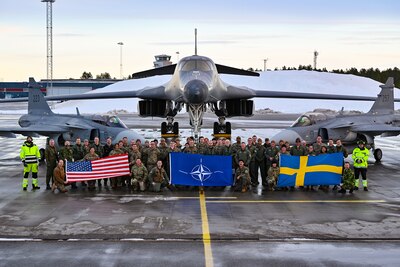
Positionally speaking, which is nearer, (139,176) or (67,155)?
(139,176)

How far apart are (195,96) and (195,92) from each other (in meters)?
0.16

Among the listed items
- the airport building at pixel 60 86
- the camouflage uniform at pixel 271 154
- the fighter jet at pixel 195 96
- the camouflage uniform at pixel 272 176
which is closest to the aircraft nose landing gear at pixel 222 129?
the fighter jet at pixel 195 96

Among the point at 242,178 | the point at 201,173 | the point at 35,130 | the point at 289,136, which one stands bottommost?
the point at 242,178

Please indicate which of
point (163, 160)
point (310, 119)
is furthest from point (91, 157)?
point (310, 119)

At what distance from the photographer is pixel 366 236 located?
9477mm

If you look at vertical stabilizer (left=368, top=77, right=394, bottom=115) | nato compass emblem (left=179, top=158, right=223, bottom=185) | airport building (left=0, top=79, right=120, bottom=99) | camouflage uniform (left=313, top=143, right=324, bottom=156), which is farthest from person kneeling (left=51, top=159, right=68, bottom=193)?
airport building (left=0, top=79, right=120, bottom=99)

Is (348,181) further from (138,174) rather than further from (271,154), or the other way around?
(138,174)

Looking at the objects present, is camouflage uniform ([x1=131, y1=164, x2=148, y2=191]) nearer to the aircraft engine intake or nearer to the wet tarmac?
the wet tarmac

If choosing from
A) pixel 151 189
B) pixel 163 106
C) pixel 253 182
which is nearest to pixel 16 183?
pixel 151 189

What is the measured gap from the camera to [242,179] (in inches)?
551

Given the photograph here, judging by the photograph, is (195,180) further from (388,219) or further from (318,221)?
(388,219)

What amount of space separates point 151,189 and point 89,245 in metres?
5.29

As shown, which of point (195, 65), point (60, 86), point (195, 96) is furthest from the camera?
point (60, 86)

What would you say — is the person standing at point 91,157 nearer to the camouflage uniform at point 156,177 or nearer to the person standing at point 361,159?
the camouflage uniform at point 156,177
